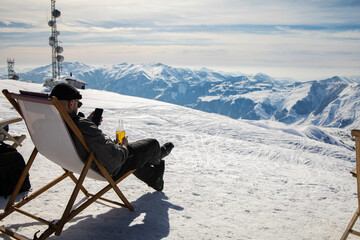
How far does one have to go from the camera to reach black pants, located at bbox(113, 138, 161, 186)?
3.72 metres

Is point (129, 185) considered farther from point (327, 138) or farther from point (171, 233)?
point (327, 138)

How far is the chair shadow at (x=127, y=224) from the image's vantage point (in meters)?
3.33

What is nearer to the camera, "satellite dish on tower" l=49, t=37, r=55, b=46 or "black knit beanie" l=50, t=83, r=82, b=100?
"black knit beanie" l=50, t=83, r=82, b=100

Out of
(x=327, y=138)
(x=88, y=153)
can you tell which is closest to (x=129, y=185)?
(x=88, y=153)

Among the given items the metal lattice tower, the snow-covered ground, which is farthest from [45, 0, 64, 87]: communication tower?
the snow-covered ground

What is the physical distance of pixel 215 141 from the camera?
356 inches

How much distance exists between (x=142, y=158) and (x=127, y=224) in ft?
2.61

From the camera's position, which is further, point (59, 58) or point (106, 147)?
point (59, 58)

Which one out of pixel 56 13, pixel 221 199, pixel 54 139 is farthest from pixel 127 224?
pixel 56 13

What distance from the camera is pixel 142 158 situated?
12.6 feet

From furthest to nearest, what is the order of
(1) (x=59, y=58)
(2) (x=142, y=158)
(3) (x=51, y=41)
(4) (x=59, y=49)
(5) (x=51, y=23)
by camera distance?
(4) (x=59, y=49), (1) (x=59, y=58), (5) (x=51, y=23), (3) (x=51, y=41), (2) (x=142, y=158)

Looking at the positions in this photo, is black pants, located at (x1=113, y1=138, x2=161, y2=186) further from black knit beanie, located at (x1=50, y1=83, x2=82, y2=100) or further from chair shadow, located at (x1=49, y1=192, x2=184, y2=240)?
black knit beanie, located at (x1=50, y1=83, x2=82, y2=100)

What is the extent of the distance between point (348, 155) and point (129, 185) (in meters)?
7.51

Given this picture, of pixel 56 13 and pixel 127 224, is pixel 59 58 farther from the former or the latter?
pixel 127 224
